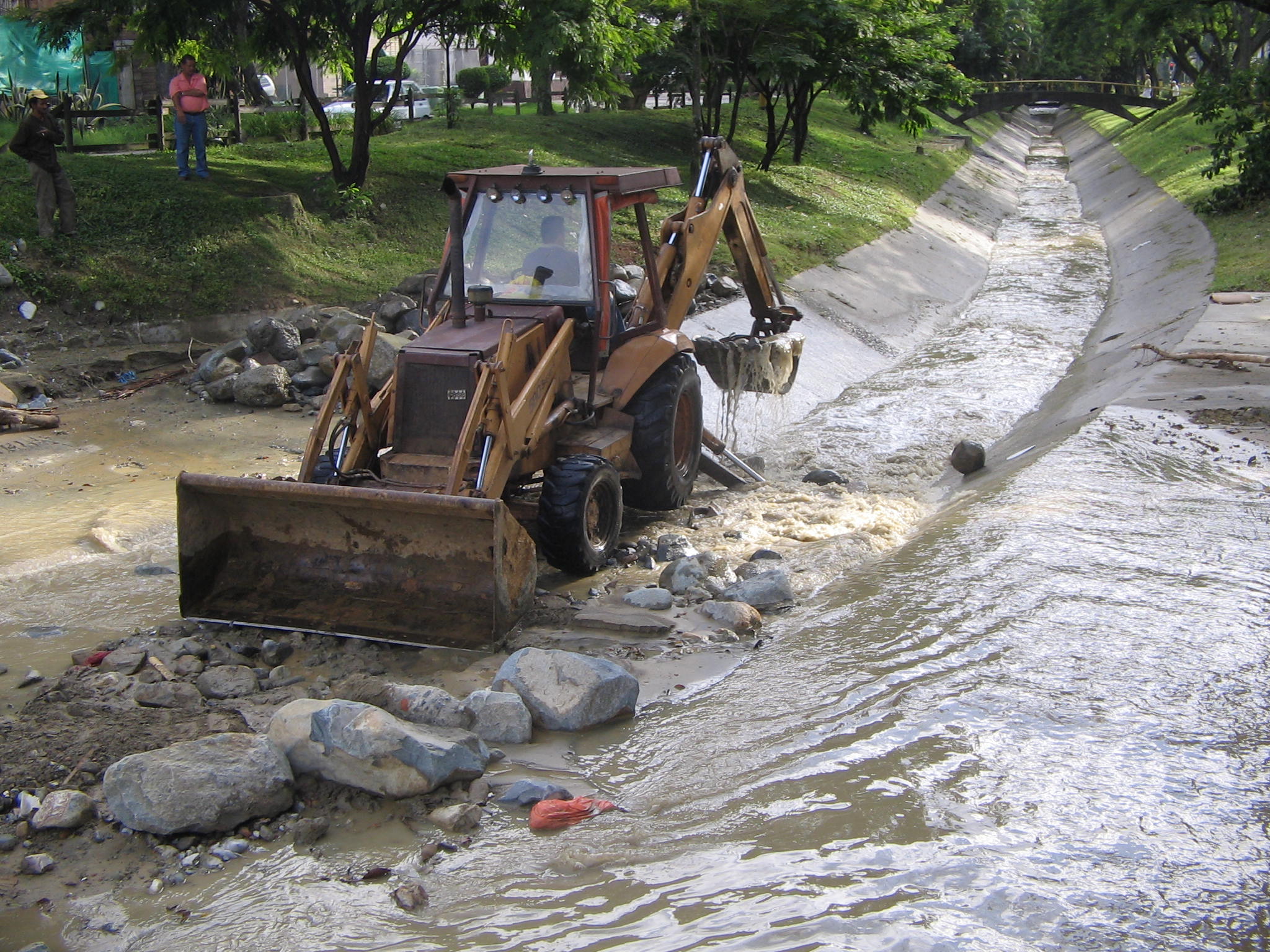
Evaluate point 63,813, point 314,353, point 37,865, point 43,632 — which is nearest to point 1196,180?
point 314,353

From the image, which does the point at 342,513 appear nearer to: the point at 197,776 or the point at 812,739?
the point at 197,776

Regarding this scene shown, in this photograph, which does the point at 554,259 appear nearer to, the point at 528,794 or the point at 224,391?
the point at 528,794

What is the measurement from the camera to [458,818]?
5395mm

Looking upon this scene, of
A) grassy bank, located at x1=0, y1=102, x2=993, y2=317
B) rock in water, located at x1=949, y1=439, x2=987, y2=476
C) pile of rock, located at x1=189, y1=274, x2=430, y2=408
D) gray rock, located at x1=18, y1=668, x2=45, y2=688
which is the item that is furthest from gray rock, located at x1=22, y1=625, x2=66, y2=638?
rock in water, located at x1=949, y1=439, x2=987, y2=476

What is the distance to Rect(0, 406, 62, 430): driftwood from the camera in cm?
1164

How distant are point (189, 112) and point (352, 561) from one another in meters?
12.3

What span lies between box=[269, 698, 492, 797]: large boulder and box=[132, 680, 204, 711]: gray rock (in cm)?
90

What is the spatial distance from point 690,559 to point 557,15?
34.5 ft

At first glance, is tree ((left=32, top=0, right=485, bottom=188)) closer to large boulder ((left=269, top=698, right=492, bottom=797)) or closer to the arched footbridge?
large boulder ((left=269, top=698, right=492, bottom=797))

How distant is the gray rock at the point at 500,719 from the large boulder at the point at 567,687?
0.15 m

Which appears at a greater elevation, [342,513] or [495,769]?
[342,513]

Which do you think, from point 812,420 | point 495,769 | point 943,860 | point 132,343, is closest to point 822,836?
point 943,860

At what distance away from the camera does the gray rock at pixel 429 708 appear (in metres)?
6.13

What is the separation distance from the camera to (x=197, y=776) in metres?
5.26
